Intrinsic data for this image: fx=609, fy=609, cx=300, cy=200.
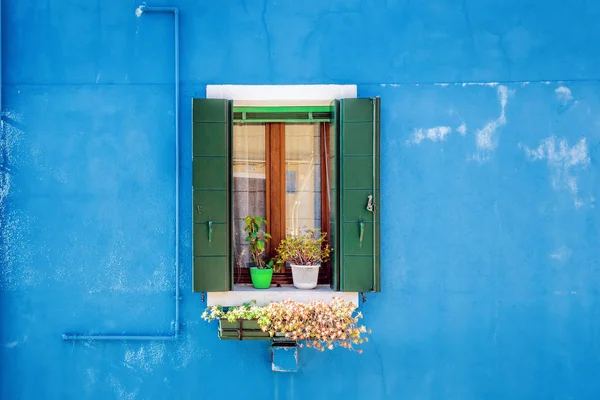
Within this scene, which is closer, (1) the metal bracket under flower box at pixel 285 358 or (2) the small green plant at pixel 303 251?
(1) the metal bracket under flower box at pixel 285 358

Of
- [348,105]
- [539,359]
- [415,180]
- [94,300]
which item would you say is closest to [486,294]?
[539,359]

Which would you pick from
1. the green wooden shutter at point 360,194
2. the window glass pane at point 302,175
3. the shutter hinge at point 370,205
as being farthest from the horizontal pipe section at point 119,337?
the shutter hinge at point 370,205

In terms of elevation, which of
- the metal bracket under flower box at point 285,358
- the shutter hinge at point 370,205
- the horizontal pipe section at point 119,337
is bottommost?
the metal bracket under flower box at point 285,358

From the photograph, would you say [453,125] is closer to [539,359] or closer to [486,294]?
[486,294]

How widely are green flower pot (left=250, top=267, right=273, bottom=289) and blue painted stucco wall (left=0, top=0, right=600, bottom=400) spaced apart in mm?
426

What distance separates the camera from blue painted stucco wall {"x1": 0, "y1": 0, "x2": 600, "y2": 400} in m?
4.31

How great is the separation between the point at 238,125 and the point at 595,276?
2.79m

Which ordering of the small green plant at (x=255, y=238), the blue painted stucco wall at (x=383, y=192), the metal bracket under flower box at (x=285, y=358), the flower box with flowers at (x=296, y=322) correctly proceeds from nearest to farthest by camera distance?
the flower box with flowers at (x=296, y=322)
the metal bracket under flower box at (x=285, y=358)
the blue painted stucco wall at (x=383, y=192)
the small green plant at (x=255, y=238)

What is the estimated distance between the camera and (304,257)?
4398 mm

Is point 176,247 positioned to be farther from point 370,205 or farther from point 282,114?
point 370,205

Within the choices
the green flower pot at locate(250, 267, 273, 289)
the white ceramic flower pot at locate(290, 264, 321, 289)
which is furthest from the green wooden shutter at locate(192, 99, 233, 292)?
the white ceramic flower pot at locate(290, 264, 321, 289)

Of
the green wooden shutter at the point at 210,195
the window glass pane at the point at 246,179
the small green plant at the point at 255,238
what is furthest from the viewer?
the window glass pane at the point at 246,179

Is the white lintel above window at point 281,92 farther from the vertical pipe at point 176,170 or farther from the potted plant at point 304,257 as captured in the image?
the potted plant at point 304,257

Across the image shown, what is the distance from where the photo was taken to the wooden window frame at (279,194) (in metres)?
4.58
